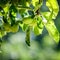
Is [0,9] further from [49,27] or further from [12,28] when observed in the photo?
[49,27]

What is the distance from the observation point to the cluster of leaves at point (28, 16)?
1.25 m

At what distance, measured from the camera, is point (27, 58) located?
632 centimetres

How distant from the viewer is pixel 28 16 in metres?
1.27

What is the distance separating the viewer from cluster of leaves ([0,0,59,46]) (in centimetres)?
125

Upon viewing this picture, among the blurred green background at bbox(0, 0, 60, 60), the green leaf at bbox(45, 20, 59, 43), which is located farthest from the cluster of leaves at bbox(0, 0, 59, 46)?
the blurred green background at bbox(0, 0, 60, 60)

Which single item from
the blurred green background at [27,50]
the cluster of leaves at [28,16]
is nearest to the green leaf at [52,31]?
the cluster of leaves at [28,16]

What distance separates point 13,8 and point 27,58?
5.08m

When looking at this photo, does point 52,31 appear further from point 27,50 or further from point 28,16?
point 27,50

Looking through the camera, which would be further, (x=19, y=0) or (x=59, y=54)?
(x=59, y=54)

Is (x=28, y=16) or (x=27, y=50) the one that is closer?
(x=28, y=16)

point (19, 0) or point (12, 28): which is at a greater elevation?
point (19, 0)

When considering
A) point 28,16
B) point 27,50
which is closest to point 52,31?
point 28,16

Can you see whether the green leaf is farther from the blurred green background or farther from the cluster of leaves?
the blurred green background

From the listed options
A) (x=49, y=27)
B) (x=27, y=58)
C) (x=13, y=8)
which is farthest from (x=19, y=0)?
(x=27, y=58)
